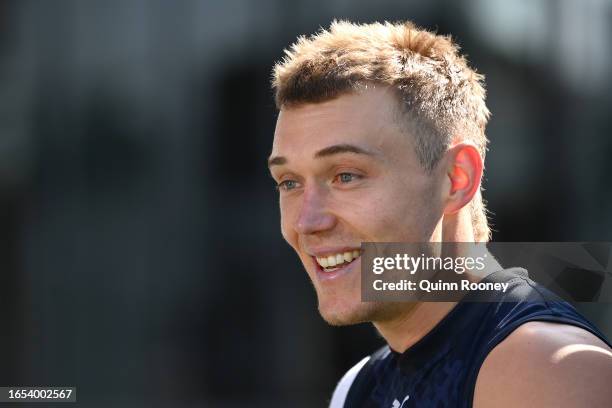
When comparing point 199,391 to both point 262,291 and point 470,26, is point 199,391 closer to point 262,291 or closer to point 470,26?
point 262,291

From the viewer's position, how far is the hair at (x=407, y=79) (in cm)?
277

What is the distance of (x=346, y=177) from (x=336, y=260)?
0.25 metres

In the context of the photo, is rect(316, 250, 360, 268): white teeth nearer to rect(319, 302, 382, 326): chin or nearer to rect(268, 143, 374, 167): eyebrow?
rect(319, 302, 382, 326): chin

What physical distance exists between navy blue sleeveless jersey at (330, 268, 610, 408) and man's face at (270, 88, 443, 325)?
19 cm

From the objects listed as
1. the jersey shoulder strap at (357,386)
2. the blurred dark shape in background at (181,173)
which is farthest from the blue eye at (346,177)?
the blurred dark shape in background at (181,173)

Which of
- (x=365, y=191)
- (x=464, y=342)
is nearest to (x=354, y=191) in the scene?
(x=365, y=191)

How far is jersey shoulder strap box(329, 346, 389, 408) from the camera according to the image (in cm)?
315

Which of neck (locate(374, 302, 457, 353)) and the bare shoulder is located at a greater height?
neck (locate(374, 302, 457, 353))

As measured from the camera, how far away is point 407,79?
2.80 meters

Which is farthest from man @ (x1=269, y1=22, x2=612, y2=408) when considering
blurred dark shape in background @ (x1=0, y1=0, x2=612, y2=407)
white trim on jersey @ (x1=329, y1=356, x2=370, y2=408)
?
blurred dark shape in background @ (x1=0, y1=0, x2=612, y2=407)

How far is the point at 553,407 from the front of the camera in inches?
83.4

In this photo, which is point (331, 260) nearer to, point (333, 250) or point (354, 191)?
point (333, 250)

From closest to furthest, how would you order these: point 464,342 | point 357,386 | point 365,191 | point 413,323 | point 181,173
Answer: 1. point 464,342
2. point 365,191
3. point 413,323
4. point 357,386
5. point 181,173

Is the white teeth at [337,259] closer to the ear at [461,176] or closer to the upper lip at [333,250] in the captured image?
the upper lip at [333,250]
